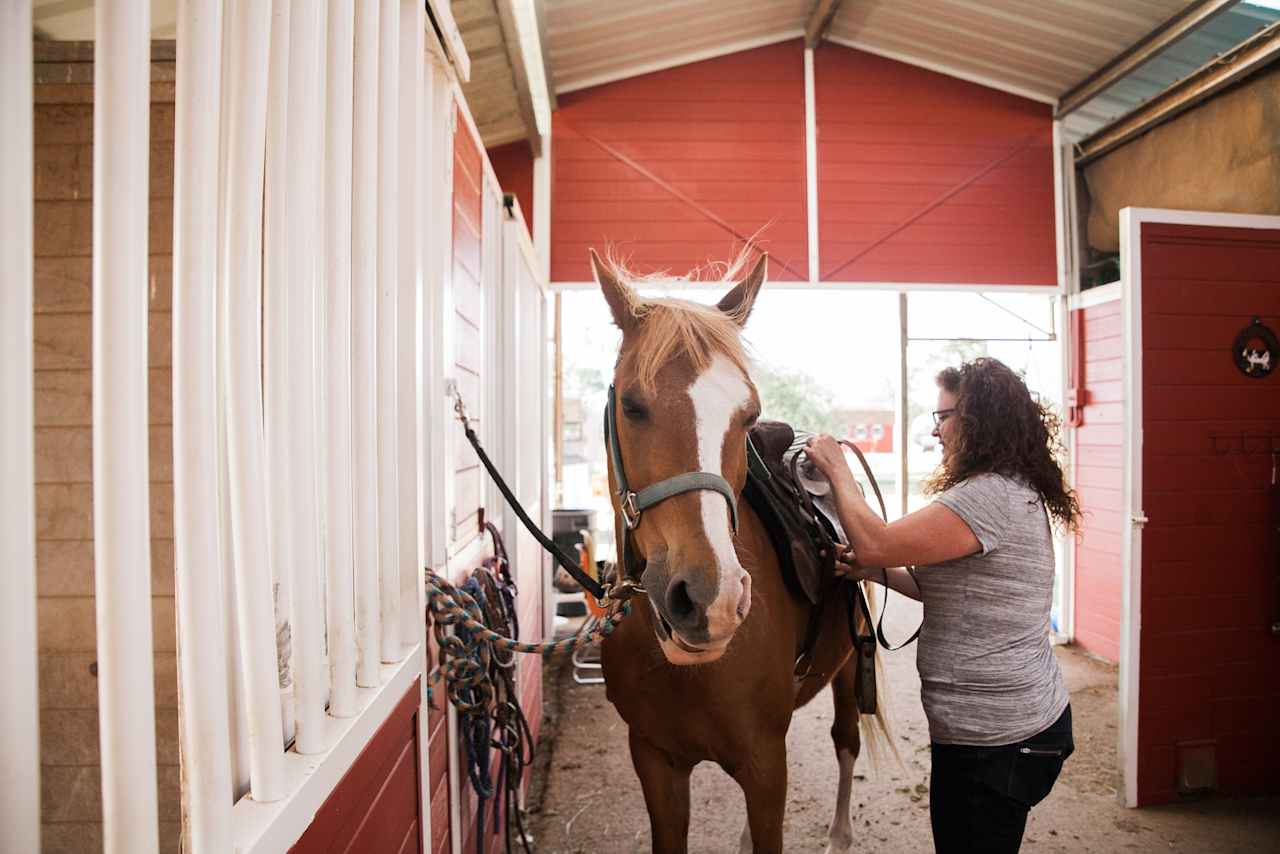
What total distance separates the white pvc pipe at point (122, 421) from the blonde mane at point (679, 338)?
36.6 inches

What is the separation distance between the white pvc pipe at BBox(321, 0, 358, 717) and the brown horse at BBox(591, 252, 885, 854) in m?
0.51

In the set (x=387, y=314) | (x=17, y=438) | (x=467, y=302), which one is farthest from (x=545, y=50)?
(x=17, y=438)

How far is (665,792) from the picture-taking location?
1.81 metres

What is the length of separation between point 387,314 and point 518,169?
4.65m

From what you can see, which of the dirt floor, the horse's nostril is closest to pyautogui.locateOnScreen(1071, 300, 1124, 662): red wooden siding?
the dirt floor

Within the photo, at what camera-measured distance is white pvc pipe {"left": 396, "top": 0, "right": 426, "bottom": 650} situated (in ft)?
4.40

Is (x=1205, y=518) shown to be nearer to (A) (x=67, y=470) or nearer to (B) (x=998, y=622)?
(B) (x=998, y=622)

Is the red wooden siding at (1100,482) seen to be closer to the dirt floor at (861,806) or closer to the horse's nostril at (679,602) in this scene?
the dirt floor at (861,806)

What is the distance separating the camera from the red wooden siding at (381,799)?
92 cm

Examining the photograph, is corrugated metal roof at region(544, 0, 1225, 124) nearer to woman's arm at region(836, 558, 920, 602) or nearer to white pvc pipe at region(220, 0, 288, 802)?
woman's arm at region(836, 558, 920, 602)

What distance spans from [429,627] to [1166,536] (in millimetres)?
2946

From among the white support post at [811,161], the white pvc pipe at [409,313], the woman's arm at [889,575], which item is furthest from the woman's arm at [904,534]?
the white support post at [811,161]

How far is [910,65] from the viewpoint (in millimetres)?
5613

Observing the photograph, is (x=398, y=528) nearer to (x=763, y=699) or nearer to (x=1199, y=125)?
(x=763, y=699)
